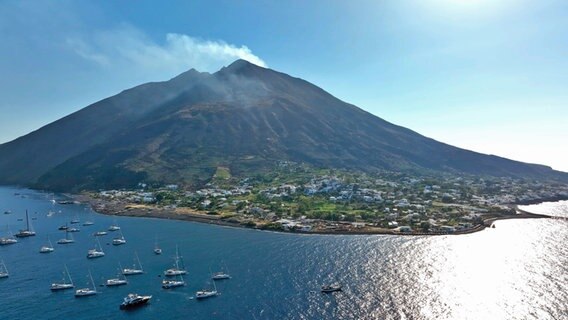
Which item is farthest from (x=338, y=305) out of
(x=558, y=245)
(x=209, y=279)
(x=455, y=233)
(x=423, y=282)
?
(x=558, y=245)

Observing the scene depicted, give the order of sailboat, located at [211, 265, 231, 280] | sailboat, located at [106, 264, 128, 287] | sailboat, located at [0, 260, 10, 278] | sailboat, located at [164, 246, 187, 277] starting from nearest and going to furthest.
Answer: sailboat, located at [106, 264, 128, 287] < sailboat, located at [211, 265, 231, 280] < sailboat, located at [0, 260, 10, 278] < sailboat, located at [164, 246, 187, 277]

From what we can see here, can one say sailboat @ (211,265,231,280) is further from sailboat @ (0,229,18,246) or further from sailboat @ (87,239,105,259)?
sailboat @ (0,229,18,246)

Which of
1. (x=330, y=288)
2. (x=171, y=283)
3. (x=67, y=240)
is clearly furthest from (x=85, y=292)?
(x=67, y=240)

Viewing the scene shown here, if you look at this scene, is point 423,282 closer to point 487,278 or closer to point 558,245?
point 487,278

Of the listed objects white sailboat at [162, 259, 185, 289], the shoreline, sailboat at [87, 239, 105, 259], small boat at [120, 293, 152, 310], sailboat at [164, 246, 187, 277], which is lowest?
small boat at [120, 293, 152, 310]

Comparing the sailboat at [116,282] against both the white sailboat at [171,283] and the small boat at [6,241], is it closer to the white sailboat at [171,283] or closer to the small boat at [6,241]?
the white sailboat at [171,283]

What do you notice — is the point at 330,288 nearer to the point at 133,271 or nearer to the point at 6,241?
the point at 133,271

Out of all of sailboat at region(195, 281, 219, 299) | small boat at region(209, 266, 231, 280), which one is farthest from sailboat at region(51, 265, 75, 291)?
small boat at region(209, 266, 231, 280)
